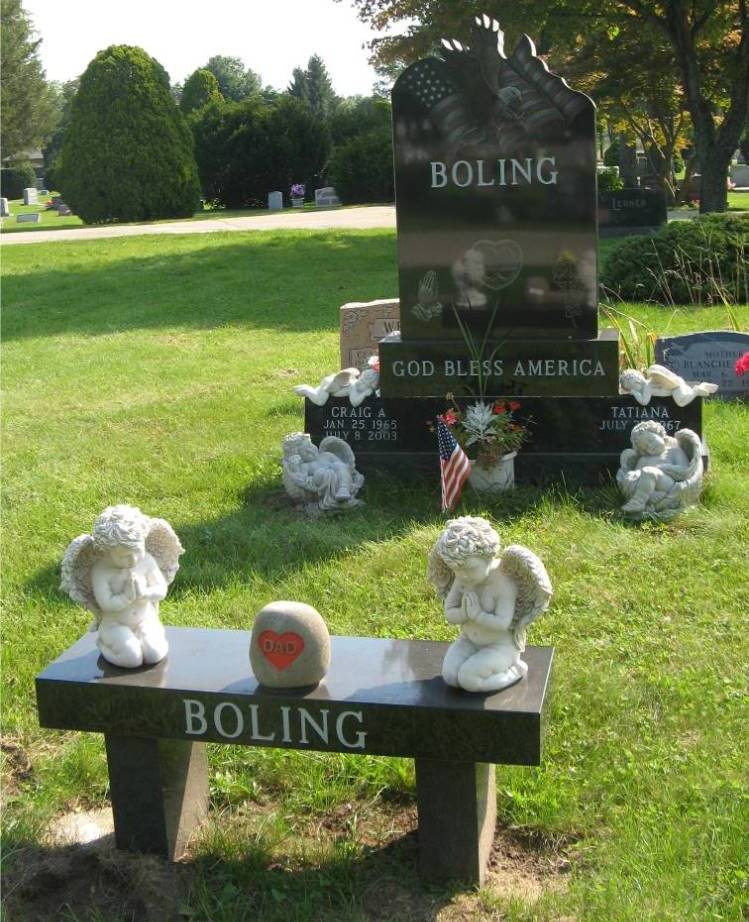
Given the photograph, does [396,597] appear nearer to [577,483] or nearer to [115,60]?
[577,483]

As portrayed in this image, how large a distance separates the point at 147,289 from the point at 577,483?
1125 centimetres

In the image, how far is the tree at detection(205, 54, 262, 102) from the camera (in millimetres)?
97694

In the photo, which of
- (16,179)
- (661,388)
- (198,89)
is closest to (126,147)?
(661,388)

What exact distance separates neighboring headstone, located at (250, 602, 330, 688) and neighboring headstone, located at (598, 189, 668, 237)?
2050 cm

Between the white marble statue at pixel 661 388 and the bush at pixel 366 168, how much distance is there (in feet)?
85.1

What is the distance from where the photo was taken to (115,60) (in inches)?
1007

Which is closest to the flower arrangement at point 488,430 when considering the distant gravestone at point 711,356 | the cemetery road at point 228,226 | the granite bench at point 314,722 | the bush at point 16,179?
the distant gravestone at point 711,356

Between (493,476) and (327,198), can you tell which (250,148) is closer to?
(327,198)

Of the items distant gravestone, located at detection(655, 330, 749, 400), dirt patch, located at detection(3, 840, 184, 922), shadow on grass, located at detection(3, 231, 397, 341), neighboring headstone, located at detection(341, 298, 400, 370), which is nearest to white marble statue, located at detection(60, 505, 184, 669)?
dirt patch, located at detection(3, 840, 184, 922)

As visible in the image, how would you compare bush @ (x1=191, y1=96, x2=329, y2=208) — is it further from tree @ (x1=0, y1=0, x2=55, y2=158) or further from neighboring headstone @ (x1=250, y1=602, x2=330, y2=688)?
neighboring headstone @ (x1=250, y1=602, x2=330, y2=688)

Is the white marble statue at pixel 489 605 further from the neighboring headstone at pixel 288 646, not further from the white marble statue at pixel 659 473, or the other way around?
the white marble statue at pixel 659 473

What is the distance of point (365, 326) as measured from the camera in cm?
1006

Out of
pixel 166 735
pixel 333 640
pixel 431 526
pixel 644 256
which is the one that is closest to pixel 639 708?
pixel 333 640

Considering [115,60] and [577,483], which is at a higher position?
[115,60]
